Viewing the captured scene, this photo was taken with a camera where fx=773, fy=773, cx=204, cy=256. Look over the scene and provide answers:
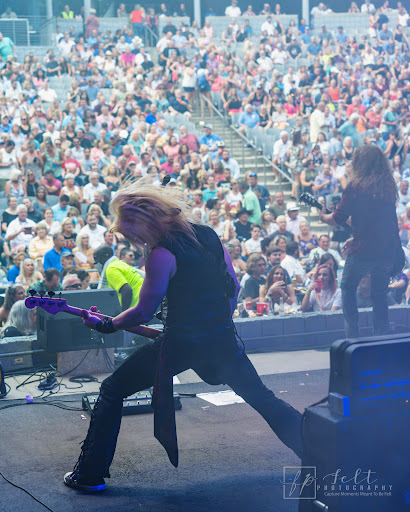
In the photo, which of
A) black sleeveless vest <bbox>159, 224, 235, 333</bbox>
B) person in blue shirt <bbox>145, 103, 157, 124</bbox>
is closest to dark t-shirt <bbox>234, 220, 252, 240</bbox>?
person in blue shirt <bbox>145, 103, 157, 124</bbox>

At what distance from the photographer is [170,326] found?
172 inches

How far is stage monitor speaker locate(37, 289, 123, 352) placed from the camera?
287 inches

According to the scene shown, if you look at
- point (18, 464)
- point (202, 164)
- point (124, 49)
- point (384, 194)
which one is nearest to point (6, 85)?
point (124, 49)

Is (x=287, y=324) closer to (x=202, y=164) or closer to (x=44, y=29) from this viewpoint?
(x=202, y=164)

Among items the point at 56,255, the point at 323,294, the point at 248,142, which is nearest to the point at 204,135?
the point at 248,142

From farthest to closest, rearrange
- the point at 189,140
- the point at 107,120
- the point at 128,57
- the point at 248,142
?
the point at 128,57 < the point at 248,142 < the point at 107,120 < the point at 189,140

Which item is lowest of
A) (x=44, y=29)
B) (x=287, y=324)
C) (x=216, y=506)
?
(x=287, y=324)

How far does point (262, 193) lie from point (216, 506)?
35.8ft

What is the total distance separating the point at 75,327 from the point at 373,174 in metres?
3.13

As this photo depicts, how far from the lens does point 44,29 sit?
24.6 metres

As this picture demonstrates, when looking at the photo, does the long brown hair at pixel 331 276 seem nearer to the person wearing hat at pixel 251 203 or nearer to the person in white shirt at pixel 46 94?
the person wearing hat at pixel 251 203

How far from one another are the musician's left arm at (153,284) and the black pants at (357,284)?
3.27 metres

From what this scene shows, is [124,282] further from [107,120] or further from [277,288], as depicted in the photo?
[107,120]

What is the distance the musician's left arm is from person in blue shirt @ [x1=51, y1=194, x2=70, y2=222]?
8914 millimetres
